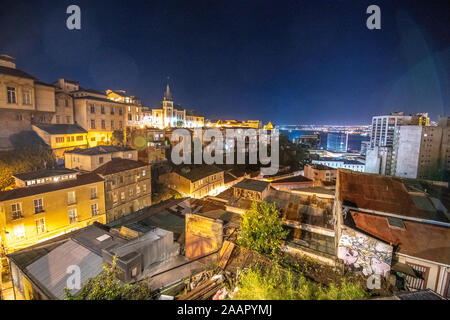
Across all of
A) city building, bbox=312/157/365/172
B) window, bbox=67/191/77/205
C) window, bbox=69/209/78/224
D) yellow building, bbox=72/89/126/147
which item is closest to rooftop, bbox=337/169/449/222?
window, bbox=67/191/77/205

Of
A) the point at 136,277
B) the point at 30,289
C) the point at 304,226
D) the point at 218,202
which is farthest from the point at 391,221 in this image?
the point at 30,289

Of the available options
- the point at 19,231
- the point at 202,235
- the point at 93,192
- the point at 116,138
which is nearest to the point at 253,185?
the point at 202,235

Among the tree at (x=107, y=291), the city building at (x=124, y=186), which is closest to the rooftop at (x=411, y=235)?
the tree at (x=107, y=291)

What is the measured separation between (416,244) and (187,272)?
30.9 feet

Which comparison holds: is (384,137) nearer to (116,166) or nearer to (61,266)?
(116,166)

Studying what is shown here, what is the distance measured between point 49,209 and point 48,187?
66.5 inches

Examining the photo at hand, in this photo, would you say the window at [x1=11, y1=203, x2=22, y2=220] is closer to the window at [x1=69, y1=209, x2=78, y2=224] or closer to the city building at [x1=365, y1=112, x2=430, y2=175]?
the window at [x1=69, y1=209, x2=78, y2=224]

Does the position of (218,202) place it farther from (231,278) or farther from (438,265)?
(438,265)

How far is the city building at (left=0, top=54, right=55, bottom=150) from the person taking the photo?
A: 22.5 m

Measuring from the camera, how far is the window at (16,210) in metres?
13.4

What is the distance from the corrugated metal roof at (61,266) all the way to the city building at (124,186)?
10.7m

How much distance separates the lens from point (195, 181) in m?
26.0

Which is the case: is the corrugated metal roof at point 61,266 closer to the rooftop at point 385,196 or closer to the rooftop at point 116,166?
the rooftop at point 116,166
